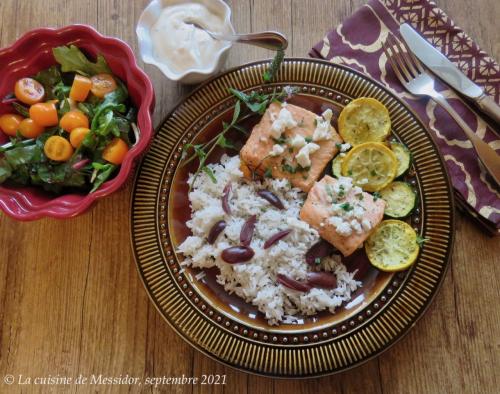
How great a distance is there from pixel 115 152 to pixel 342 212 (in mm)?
895

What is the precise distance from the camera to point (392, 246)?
6.13 feet

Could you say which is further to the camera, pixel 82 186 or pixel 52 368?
pixel 52 368

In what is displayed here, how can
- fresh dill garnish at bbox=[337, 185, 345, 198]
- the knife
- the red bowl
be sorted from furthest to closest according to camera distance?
the knife → fresh dill garnish at bbox=[337, 185, 345, 198] → the red bowl

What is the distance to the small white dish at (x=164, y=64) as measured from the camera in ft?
6.31

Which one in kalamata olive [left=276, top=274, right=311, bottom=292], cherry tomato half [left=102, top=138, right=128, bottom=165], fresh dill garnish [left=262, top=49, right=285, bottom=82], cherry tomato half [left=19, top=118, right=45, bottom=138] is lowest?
kalamata olive [left=276, top=274, right=311, bottom=292]

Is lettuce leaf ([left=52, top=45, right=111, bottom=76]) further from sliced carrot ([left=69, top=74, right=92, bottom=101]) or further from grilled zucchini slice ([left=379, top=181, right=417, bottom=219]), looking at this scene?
grilled zucchini slice ([left=379, top=181, right=417, bottom=219])

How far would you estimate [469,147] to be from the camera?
1998mm

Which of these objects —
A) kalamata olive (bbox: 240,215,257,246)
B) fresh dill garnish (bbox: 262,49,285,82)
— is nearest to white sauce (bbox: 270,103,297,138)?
fresh dill garnish (bbox: 262,49,285,82)

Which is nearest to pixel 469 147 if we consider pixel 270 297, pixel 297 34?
pixel 297 34

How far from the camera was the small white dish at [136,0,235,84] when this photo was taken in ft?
6.31

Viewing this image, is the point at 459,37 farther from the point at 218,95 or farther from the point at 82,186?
the point at 82,186

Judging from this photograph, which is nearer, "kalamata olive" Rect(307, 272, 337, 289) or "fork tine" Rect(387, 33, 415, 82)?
"kalamata olive" Rect(307, 272, 337, 289)

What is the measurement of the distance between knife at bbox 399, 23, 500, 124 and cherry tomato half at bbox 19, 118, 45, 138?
1.53m

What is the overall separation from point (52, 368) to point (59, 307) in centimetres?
25
